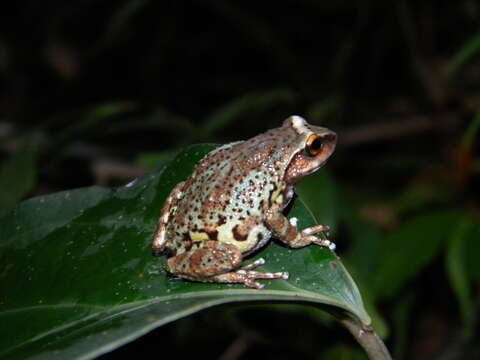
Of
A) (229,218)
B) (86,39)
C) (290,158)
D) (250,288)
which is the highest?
(86,39)

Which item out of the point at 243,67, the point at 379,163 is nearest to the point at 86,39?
the point at 243,67

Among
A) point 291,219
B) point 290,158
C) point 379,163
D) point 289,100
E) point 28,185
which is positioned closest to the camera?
point 291,219

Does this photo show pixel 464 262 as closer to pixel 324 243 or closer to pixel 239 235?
pixel 239 235

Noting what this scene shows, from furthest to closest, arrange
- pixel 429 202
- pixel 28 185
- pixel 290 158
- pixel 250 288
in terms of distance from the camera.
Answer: pixel 429 202
pixel 28 185
pixel 290 158
pixel 250 288

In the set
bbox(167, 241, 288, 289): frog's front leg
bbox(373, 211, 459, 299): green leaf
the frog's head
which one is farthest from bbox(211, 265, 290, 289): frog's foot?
bbox(373, 211, 459, 299): green leaf

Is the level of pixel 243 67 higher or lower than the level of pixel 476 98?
higher

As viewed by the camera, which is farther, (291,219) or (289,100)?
(289,100)

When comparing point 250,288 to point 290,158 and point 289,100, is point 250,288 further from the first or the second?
point 289,100
